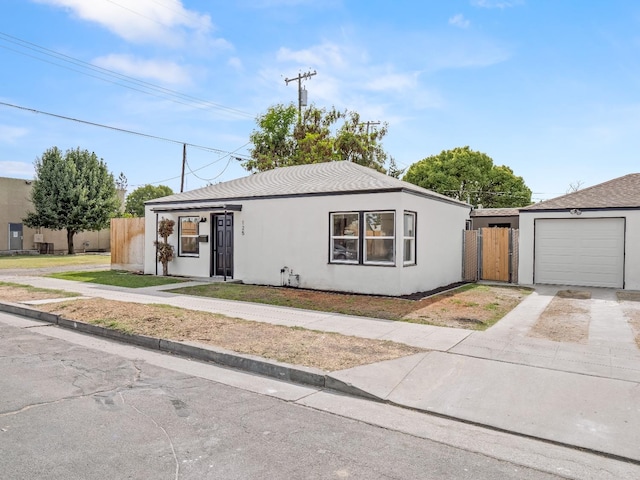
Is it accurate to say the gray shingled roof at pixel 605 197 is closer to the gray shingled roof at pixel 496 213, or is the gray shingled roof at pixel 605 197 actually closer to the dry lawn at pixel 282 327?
the dry lawn at pixel 282 327

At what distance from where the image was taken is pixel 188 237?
15.6 m

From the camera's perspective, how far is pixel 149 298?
35.9 feet

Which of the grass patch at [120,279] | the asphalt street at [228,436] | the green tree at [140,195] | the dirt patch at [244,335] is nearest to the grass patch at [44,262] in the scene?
the grass patch at [120,279]

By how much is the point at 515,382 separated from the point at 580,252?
37.0 feet

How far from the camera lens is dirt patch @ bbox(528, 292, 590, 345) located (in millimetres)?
7227

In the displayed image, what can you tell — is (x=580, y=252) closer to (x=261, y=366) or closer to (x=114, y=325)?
(x=261, y=366)

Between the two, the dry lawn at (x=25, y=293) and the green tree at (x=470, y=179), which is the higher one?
the green tree at (x=470, y=179)

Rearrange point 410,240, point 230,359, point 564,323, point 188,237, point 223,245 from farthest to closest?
1. point 188,237
2. point 223,245
3. point 410,240
4. point 564,323
5. point 230,359

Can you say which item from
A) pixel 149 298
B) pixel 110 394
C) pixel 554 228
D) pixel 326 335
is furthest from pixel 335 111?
pixel 110 394

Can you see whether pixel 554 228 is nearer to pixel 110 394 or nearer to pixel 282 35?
pixel 282 35

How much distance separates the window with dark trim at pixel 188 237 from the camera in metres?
15.4

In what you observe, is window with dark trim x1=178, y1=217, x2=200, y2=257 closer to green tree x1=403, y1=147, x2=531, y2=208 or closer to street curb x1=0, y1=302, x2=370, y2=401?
street curb x1=0, y1=302, x2=370, y2=401

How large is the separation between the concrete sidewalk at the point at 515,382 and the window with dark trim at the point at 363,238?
12.9 feet

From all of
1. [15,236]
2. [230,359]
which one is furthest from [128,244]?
[15,236]
